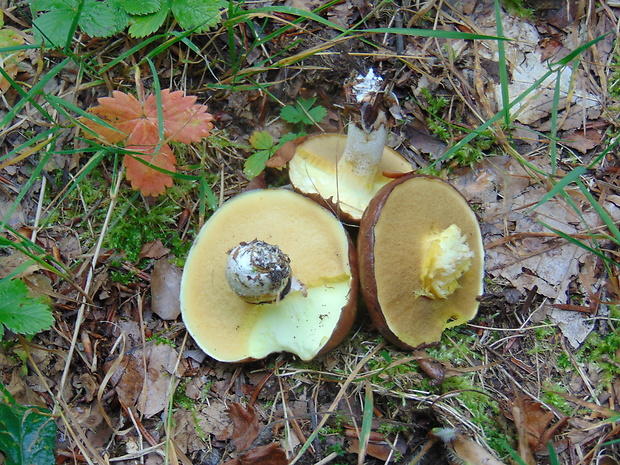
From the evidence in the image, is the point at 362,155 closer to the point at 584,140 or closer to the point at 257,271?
the point at 257,271

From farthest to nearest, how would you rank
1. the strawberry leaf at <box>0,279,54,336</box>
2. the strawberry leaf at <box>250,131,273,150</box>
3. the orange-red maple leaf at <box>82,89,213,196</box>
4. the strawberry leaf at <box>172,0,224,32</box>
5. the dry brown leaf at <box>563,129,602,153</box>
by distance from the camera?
the dry brown leaf at <box>563,129,602,153</box> → the strawberry leaf at <box>250,131,273,150</box> → the strawberry leaf at <box>172,0,224,32</box> → the orange-red maple leaf at <box>82,89,213,196</box> → the strawberry leaf at <box>0,279,54,336</box>

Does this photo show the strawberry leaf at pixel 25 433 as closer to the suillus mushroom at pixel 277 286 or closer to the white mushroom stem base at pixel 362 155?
the suillus mushroom at pixel 277 286

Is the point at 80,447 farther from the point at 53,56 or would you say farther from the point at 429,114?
the point at 429,114

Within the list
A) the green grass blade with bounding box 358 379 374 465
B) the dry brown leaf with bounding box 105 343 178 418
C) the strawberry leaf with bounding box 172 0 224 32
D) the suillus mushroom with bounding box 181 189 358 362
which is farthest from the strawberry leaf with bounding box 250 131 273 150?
the green grass blade with bounding box 358 379 374 465

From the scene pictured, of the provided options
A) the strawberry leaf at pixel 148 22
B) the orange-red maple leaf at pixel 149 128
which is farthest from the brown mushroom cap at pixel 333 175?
the strawberry leaf at pixel 148 22

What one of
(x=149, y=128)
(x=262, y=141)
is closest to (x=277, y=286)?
(x=262, y=141)

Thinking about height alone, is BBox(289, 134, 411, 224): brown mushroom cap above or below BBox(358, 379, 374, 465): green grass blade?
above

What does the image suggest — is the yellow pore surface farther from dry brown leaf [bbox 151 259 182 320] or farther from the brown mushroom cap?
dry brown leaf [bbox 151 259 182 320]

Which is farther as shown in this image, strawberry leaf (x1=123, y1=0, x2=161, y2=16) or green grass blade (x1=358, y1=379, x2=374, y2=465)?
strawberry leaf (x1=123, y1=0, x2=161, y2=16)
